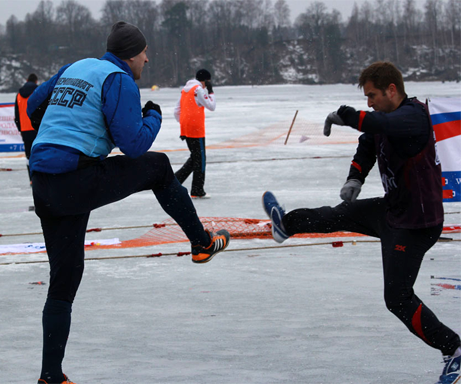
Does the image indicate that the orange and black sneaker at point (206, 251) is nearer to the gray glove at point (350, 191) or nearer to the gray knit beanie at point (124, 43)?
the gray glove at point (350, 191)

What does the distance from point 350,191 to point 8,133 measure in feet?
40.4

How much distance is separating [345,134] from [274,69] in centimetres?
10785

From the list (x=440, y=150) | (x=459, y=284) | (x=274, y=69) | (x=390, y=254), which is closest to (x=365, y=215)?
(x=390, y=254)

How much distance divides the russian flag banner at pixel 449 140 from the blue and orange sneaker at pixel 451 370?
12.8 feet

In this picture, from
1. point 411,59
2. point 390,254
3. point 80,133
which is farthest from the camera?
point 411,59

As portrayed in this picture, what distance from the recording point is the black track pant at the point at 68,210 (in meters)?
2.82

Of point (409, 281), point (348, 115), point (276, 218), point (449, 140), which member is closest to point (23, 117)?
point (449, 140)

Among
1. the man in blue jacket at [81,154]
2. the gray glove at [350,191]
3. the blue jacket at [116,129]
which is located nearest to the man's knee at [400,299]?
the gray glove at [350,191]

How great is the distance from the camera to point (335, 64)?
126125mm

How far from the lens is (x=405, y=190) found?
3.06m

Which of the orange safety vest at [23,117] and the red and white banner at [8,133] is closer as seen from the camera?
the orange safety vest at [23,117]

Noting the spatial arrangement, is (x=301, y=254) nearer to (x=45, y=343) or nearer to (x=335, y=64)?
(x=45, y=343)

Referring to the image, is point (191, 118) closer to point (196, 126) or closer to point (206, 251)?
point (196, 126)

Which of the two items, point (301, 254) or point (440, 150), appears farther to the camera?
point (440, 150)
